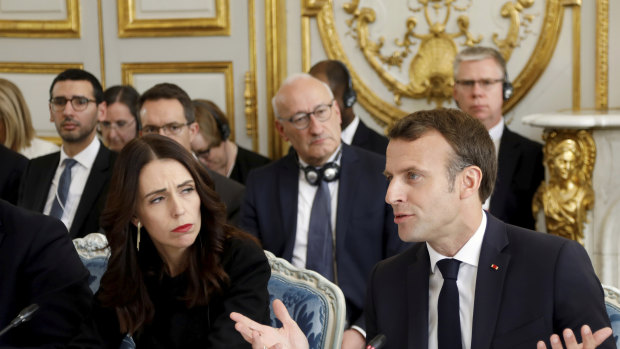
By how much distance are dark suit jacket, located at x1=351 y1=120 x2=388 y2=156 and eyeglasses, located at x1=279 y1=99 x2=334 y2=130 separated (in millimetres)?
766

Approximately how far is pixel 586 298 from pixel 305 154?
164cm

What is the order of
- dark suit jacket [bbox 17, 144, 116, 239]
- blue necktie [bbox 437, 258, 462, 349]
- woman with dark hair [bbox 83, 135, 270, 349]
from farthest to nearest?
dark suit jacket [bbox 17, 144, 116, 239] → woman with dark hair [bbox 83, 135, 270, 349] → blue necktie [bbox 437, 258, 462, 349]

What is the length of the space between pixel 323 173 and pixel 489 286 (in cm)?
→ 143

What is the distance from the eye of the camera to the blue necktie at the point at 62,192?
12.5 feet

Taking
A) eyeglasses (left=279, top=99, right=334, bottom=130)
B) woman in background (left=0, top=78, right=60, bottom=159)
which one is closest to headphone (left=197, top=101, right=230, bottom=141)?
woman in background (left=0, top=78, right=60, bottom=159)

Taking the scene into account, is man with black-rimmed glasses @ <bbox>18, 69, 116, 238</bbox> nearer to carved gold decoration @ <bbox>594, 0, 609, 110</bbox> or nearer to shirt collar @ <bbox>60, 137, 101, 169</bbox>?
shirt collar @ <bbox>60, 137, 101, 169</bbox>

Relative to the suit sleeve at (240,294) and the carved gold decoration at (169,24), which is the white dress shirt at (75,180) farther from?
the suit sleeve at (240,294)

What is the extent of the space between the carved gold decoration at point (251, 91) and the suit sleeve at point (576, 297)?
3.34 metres

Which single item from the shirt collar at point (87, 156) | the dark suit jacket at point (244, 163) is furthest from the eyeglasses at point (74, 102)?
the dark suit jacket at point (244, 163)

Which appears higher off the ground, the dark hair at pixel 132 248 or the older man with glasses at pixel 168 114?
the older man with glasses at pixel 168 114

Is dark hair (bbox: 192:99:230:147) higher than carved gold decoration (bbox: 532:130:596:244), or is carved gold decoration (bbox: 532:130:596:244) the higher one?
→ dark hair (bbox: 192:99:230:147)

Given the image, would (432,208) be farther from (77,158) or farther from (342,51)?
(342,51)

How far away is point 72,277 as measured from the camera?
7.54 ft

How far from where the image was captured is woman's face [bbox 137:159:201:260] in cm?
228
